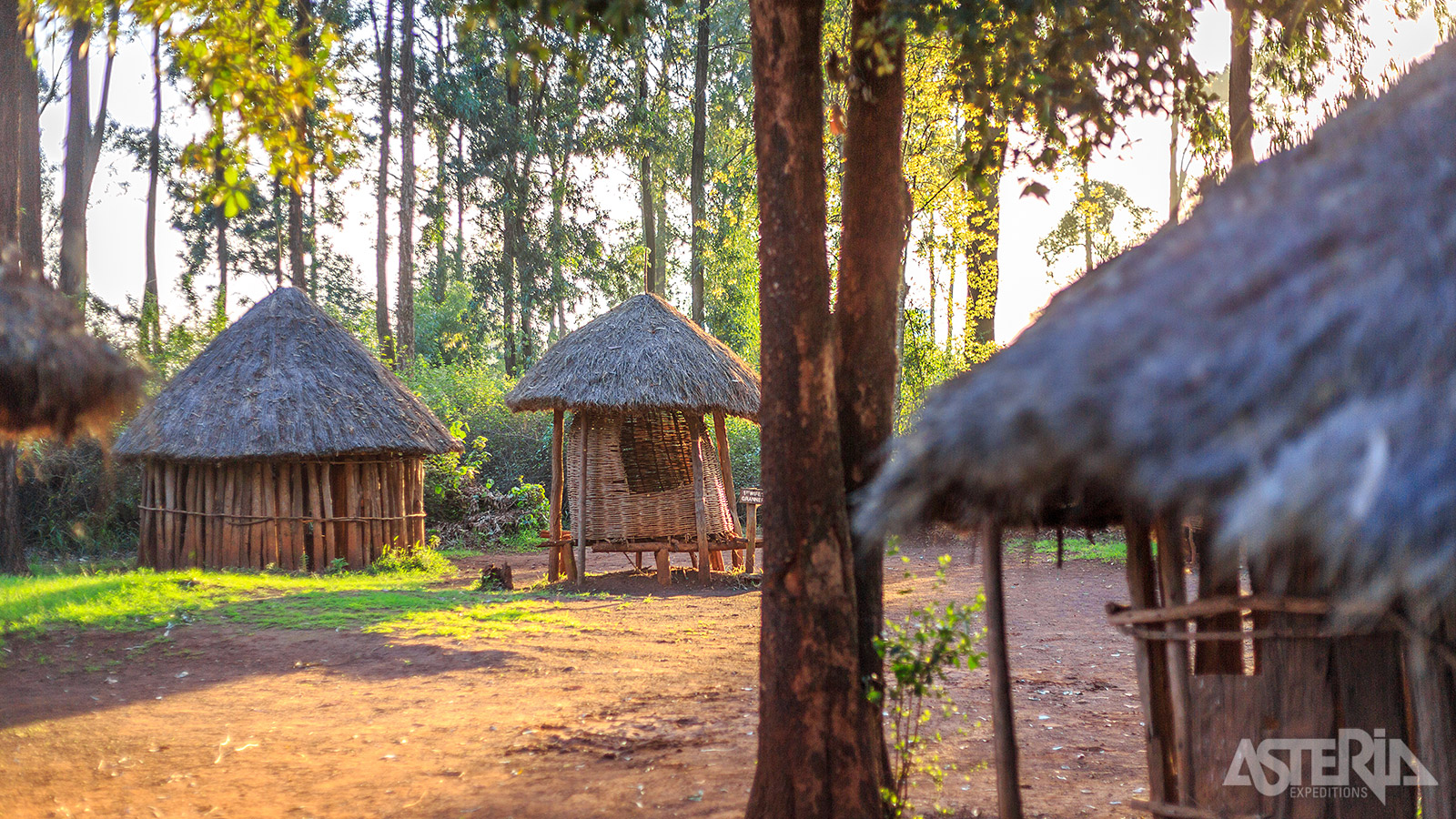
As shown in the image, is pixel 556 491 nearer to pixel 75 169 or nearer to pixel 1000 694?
pixel 1000 694

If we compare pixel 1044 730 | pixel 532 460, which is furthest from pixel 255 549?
pixel 1044 730

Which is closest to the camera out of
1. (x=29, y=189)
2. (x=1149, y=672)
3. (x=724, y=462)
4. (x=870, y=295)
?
(x=1149, y=672)

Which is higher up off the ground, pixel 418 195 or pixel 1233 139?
pixel 418 195

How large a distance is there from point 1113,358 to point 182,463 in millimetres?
12927

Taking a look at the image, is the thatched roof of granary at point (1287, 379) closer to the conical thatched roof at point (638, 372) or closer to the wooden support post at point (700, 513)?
the conical thatched roof at point (638, 372)

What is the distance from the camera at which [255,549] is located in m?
12.0

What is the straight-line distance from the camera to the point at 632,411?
11469 mm

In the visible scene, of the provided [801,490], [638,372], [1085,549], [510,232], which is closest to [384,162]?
[510,232]

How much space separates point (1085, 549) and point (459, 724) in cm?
1235

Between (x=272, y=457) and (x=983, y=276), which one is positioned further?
(x=983, y=276)

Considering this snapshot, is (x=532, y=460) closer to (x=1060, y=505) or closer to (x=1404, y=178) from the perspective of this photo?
(x=1060, y=505)

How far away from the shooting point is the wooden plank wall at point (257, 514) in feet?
39.4

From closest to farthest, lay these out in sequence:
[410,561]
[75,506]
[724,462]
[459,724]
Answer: [459,724]
[724,462]
[410,561]
[75,506]

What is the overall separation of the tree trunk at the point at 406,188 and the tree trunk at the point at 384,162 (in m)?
0.25
